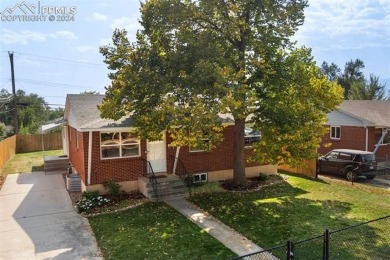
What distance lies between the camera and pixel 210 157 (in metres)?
16.2

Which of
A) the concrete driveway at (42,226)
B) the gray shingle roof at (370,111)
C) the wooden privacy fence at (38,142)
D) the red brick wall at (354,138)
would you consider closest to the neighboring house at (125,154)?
the concrete driveway at (42,226)

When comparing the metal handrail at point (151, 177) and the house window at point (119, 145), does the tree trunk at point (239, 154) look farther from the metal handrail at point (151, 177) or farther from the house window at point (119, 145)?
the house window at point (119, 145)

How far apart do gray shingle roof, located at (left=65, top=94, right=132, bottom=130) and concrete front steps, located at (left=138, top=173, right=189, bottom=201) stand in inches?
107

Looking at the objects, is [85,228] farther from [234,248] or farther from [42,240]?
[234,248]

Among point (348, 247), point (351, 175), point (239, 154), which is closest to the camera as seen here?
point (348, 247)

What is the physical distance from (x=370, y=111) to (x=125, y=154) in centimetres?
1873

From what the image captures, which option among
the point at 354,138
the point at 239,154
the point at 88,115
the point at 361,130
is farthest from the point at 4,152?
the point at 361,130

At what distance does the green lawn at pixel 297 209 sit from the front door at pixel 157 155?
2337mm

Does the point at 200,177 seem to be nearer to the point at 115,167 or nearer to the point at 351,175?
the point at 115,167

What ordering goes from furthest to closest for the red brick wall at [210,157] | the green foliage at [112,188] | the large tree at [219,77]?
the red brick wall at [210,157] → the green foliage at [112,188] → the large tree at [219,77]

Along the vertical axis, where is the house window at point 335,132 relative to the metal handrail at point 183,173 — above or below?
above

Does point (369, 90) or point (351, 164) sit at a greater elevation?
point (369, 90)

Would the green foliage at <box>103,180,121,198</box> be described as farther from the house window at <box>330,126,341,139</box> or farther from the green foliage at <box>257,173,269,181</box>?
the house window at <box>330,126,341,139</box>

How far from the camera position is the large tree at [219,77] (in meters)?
11.3
